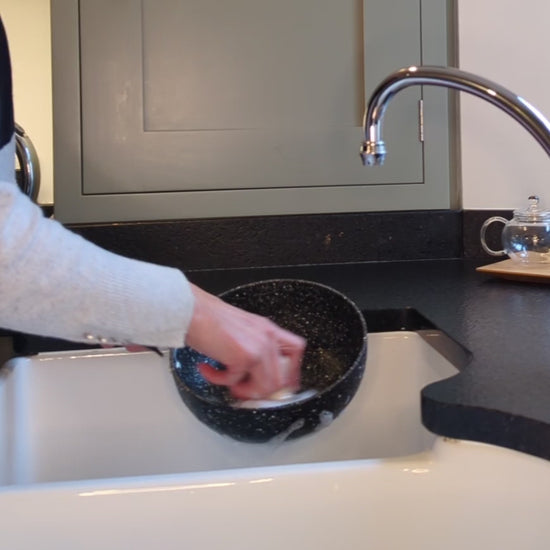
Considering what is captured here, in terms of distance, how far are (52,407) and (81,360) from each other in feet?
0.24

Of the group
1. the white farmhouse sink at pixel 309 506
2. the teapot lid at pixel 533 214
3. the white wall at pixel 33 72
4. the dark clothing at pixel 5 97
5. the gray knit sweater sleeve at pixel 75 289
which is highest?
the white wall at pixel 33 72

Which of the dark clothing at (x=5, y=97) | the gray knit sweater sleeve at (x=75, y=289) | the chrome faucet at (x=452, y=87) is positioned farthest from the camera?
the chrome faucet at (x=452, y=87)

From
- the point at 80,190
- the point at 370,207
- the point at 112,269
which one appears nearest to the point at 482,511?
the point at 112,269

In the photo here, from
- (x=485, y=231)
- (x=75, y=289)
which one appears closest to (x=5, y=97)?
(x=75, y=289)

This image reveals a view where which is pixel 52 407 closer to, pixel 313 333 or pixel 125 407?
pixel 125 407

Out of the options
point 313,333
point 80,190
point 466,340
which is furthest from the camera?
point 80,190

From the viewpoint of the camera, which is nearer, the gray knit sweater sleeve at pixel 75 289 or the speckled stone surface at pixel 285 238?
the gray knit sweater sleeve at pixel 75 289

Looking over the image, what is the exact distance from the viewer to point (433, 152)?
133 centimetres

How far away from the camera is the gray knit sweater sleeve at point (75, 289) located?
1.60 feet

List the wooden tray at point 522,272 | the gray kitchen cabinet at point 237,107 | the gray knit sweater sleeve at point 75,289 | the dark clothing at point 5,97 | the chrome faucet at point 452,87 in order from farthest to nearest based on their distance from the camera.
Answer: the gray kitchen cabinet at point 237,107 → the wooden tray at point 522,272 → the chrome faucet at point 452,87 → the dark clothing at point 5,97 → the gray knit sweater sleeve at point 75,289

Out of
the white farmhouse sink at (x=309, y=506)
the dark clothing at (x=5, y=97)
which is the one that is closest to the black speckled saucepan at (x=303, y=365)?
the white farmhouse sink at (x=309, y=506)

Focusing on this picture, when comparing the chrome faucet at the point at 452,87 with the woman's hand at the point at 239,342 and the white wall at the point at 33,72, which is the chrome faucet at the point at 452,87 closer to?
the woman's hand at the point at 239,342

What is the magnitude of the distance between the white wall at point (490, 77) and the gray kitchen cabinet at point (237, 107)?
60mm

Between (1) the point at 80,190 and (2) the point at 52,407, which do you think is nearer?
(2) the point at 52,407
